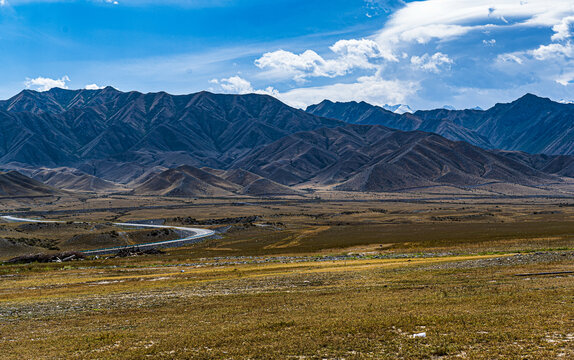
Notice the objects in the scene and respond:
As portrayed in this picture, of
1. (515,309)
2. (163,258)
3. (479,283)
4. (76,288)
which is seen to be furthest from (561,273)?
(163,258)

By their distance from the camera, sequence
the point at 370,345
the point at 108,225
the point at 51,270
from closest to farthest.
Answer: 1. the point at 370,345
2. the point at 51,270
3. the point at 108,225

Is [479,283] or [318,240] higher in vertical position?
[479,283]

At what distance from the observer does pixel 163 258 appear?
75688 millimetres

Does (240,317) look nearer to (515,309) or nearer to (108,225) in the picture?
(515,309)

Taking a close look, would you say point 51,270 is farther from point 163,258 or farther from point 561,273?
point 561,273

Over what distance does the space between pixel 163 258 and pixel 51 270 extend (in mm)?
16860

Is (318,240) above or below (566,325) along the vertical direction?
below

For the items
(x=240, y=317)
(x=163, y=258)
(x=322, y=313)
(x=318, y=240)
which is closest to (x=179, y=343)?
(x=240, y=317)

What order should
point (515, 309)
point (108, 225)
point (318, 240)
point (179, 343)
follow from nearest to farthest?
point (179, 343) → point (515, 309) → point (318, 240) → point (108, 225)

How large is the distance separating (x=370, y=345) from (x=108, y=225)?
12747 centimetres

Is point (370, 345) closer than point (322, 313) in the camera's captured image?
Yes

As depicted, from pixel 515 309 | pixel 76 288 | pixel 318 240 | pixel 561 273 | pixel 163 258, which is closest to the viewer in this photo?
pixel 515 309

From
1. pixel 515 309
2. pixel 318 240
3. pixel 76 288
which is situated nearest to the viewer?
pixel 515 309

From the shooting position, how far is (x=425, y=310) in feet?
75.3
